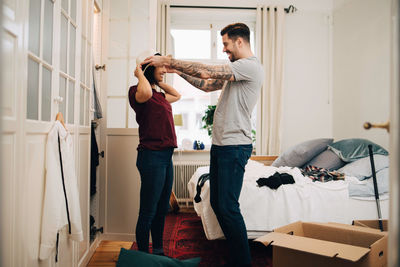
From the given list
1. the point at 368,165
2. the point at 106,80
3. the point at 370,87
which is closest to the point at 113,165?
the point at 106,80

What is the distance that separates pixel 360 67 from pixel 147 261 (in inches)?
135

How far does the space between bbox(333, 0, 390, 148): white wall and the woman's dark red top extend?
2.43 m

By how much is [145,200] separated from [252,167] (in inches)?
59.5

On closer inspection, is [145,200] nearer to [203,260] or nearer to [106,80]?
[203,260]

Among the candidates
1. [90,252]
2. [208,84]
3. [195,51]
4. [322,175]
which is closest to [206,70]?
[208,84]

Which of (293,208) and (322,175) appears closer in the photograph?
(293,208)

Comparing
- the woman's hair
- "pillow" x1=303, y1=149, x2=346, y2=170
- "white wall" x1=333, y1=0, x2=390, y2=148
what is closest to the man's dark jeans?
the woman's hair

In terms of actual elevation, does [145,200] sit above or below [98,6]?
below

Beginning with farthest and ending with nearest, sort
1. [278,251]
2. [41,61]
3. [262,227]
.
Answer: [262,227]
[278,251]
[41,61]

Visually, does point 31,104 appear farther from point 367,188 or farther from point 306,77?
point 306,77

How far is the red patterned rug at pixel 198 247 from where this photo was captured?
2.14 meters

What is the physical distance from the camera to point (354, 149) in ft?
9.39

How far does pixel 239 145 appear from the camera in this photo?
1.72 metres

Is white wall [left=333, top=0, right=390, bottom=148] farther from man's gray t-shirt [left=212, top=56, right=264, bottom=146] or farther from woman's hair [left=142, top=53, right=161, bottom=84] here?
woman's hair [left=142, top=53, right=161, bottom=84]
